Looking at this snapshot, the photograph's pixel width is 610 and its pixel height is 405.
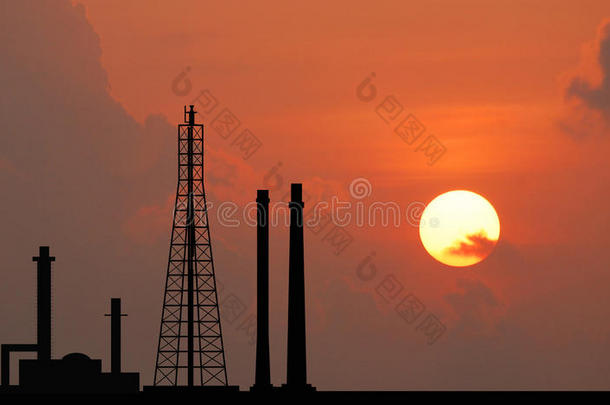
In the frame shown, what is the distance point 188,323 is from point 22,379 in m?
29.6

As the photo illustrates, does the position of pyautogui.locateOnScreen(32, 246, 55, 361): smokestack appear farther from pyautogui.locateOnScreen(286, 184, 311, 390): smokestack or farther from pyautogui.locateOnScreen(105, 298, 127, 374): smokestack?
pyautogui.locateOnScreen(286, 184, 311, 390): smokestack

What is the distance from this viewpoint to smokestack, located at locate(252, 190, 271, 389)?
80.5 m

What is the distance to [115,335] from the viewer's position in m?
107

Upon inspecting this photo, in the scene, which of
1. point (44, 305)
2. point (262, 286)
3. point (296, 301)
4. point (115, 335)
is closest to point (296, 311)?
point (296, 301)

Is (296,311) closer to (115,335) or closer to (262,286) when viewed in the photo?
(262,286)

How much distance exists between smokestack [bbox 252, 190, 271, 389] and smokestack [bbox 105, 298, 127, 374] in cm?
2778

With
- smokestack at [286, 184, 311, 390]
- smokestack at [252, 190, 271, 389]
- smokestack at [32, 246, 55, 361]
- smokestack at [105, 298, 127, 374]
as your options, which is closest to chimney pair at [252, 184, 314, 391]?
smokestack at [286, 184, 311, 390]

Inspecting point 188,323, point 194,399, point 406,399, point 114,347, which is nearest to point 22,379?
point 114,347

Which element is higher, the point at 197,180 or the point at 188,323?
the point at 197,180

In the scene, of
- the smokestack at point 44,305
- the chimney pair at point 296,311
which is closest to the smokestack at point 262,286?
the chimney pair at point 296,311

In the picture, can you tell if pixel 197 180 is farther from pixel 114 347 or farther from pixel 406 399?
pixel 114 347

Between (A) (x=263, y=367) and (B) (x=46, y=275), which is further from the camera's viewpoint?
(B) (x=46, y=275)

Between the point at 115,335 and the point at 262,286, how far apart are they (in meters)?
29.0

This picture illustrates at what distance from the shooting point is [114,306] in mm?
107500
